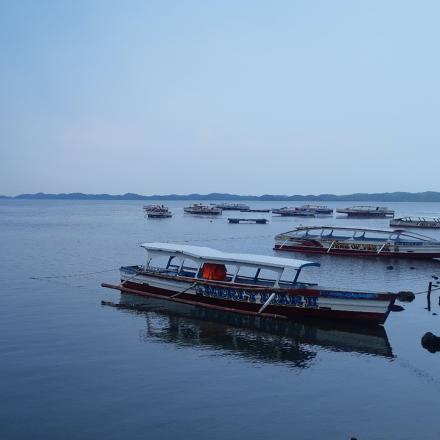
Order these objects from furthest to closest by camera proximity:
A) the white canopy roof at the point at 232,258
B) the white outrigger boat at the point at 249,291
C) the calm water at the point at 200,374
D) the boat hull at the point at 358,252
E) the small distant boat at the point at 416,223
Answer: the small distant boat at the point at 416,223, the boat hull at the point at 358,252, the white canopy roof at the point at 232,258, the white outrigger boat at the point at 249,291, the calm water at the point at 200,374

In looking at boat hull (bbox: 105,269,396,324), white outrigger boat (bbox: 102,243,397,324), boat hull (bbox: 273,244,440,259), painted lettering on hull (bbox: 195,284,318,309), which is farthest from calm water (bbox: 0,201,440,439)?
boat hull (bbox: 273,244,440,259)

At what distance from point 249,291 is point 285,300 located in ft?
7.34

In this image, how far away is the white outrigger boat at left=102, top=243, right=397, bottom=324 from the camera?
28703 mm

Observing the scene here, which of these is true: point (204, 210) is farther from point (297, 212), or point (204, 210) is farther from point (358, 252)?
point (358, 252)

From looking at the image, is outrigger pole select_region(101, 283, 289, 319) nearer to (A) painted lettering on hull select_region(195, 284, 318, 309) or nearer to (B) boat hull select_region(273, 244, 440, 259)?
(A) painted lettering on hull select_region(195, 284, 318, 309)

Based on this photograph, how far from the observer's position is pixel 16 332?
26.6 m

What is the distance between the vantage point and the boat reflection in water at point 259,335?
2467 centimetres

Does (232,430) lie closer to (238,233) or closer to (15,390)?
(15,390)

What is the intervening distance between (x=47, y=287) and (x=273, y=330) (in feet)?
63.2

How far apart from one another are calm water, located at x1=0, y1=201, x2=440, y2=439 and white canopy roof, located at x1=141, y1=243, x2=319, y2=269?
128 inches

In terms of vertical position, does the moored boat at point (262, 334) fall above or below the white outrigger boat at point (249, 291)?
below

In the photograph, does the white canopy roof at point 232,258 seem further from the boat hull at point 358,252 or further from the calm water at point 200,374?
the boat hull at point 358,252

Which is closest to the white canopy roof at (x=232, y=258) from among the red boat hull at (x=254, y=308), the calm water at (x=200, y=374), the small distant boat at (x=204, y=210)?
the red boat hull at (x=254, y=308)

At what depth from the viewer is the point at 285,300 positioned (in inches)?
1181
